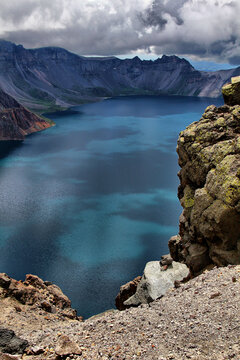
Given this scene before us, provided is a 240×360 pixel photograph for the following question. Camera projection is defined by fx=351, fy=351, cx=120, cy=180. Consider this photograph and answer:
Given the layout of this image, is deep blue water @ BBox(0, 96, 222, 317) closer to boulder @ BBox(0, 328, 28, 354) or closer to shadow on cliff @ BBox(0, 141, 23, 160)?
shadow on cliff @ BBox(0, 141, 23, 160)

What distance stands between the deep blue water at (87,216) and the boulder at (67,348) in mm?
34808

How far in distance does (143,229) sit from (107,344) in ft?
195

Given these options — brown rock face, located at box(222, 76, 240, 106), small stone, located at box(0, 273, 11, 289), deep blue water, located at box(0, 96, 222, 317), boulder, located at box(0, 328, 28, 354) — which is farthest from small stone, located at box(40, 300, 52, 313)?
brown rock face, located at box(222, 76, 240, 106)

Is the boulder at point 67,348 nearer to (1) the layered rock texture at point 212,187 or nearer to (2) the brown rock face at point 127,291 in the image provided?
(1) the layered rock texture at point 212,187

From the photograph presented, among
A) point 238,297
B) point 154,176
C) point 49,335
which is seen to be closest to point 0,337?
point 49,335

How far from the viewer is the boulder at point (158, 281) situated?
121 feet

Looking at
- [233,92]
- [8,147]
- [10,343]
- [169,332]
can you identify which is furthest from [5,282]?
[8,147]

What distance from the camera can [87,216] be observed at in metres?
86.1

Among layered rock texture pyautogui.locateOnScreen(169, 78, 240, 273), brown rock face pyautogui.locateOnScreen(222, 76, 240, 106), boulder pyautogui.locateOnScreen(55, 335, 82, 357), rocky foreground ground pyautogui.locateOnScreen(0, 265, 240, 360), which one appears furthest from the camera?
brown rock face pyautogui.locateOnScreen(222, 76, 240, 106)

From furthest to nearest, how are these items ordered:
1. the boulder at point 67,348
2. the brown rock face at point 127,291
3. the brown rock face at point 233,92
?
the brown rock face at point 127,291, the brown rock face at point 233,92, the boulder at point 67,348

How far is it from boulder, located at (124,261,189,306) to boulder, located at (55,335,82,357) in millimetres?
18457

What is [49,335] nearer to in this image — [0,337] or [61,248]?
[0,337]

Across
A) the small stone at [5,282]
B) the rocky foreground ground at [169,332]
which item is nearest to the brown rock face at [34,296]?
the small stone at [5,282]

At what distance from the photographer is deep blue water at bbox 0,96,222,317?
204 feet
